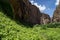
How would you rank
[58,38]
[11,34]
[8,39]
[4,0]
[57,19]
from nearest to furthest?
1. [8,39]
2. [11,34]
3. [58,38]
4. [4,0]
5. [57,19]

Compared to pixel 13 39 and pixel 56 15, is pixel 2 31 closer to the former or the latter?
pixel 13 39

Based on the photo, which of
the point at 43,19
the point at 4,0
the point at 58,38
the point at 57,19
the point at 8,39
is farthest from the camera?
the point at 43,19

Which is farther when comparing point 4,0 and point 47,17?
point 47,17

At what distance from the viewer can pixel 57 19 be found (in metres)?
86.4

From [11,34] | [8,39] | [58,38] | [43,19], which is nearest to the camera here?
[8,39]

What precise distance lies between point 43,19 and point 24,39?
296ft

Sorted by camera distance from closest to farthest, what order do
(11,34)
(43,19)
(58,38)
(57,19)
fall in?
1. (11,34)
2. (58,38)
3. (57,19)
4. (43,19)

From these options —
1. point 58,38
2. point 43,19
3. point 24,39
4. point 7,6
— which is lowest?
point 43,19

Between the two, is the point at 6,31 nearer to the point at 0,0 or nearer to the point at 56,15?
the point at 0,0

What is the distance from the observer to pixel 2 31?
1565cm

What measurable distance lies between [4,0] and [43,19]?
7980 centimetres

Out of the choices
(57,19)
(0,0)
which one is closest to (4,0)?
(0,0)

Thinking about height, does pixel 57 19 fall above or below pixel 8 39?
below

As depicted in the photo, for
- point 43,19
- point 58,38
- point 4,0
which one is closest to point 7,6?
point 4,0
